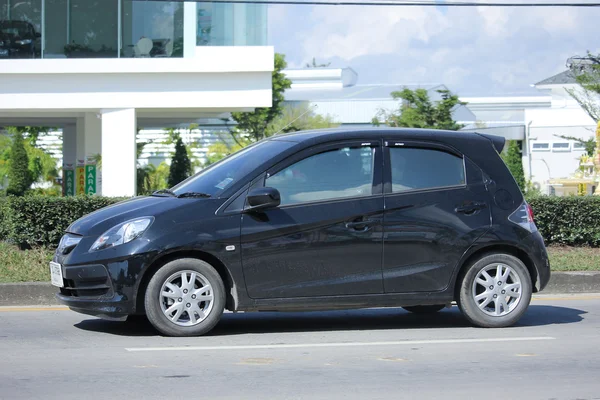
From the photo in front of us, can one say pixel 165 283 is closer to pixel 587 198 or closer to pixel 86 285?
pixel 86 285

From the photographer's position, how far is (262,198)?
7.37m

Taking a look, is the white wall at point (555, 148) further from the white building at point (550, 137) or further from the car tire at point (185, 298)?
the car tire at point (185, 298)

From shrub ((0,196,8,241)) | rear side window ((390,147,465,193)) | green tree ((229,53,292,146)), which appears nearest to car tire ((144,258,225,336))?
rear side window ((390,147,465,193))

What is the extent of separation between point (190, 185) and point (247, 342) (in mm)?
1535

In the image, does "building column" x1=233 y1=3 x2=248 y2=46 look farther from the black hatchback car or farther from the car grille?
the car grille

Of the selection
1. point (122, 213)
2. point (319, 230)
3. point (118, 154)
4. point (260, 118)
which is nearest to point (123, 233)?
point (122, 213)

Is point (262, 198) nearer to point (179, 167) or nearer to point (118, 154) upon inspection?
point (118, 154)

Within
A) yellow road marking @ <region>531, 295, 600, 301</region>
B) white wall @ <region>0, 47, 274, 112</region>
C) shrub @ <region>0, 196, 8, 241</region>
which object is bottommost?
yellow road marking @ <region>531, 295, 600, 301</region>

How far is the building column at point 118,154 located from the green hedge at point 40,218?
7.25m

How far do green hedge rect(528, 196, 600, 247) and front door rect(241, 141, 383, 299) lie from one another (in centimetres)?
685

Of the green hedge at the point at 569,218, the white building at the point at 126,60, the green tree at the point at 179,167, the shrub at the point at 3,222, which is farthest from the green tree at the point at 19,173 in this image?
the green hedge at the point at 569,218

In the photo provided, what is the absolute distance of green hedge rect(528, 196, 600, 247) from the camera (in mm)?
13930

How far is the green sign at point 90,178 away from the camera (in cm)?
2261

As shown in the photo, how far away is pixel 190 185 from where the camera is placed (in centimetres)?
798
